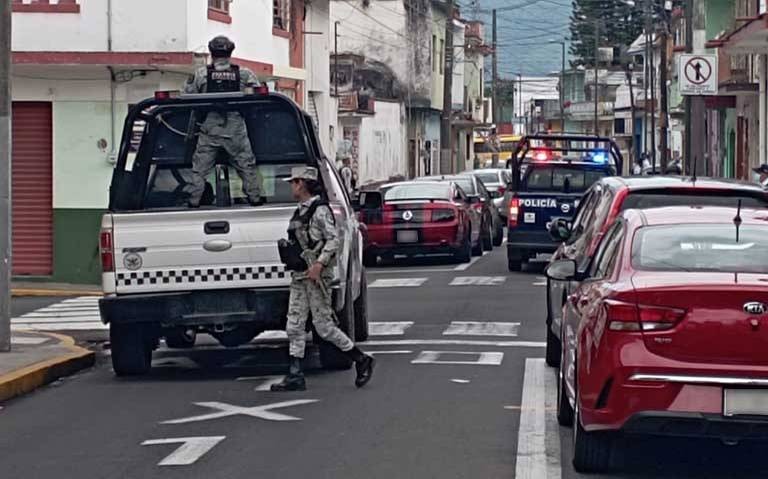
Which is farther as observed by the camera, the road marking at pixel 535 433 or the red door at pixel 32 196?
the red door at pixel 32 196

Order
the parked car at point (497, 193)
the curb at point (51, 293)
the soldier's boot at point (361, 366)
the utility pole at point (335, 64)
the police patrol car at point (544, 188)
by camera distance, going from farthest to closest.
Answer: the utility pole at point (335, 64), the parked car at point (497, 193), the police patrol car at point (544, 188), the curb at point (51, 293), the soldier's boot at point (361, 366)

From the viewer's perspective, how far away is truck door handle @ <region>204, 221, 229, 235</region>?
1262cm

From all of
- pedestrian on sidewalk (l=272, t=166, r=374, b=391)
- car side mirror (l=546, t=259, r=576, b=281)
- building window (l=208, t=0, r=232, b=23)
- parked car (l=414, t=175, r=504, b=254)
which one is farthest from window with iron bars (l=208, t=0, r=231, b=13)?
car side mirror (l=546, t=259, r=576, b=281)

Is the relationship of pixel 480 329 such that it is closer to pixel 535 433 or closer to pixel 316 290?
pixel 316 290

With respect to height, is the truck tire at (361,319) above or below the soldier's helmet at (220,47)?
below

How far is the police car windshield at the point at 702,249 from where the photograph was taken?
8.46 m

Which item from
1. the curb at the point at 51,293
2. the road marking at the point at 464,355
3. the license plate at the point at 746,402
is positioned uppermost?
the license plate at the point at 746,402

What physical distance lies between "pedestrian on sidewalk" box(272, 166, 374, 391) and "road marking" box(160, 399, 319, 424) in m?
0.62

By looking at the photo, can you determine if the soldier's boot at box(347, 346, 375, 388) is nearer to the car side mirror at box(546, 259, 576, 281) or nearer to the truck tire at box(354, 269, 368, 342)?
the car side mirror at box(546, 259, 576, 281)

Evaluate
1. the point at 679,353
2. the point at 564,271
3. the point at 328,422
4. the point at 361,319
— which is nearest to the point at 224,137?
the point at 361,319

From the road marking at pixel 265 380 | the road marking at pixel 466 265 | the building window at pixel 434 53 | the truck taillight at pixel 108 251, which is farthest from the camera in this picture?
the building window at pixel 434 53

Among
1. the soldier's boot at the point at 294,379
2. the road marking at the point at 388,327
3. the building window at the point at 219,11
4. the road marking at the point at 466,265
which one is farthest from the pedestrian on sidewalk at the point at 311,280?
the road marking at the point at 466,265

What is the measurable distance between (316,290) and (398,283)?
11.5 metres

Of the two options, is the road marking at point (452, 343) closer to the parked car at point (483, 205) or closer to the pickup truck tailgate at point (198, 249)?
the pickup truck tailgate at point (198, 249)
